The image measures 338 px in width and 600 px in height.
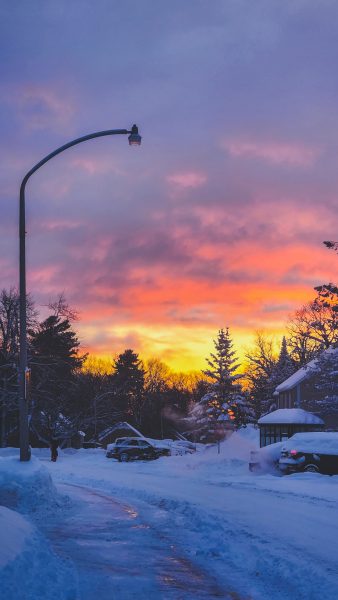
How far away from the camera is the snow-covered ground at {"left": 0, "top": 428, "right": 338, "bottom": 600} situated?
7836 mm

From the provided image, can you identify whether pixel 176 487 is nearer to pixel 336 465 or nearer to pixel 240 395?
pixel 336 465

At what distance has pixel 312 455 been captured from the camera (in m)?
25.1

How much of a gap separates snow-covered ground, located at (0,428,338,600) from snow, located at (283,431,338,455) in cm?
429

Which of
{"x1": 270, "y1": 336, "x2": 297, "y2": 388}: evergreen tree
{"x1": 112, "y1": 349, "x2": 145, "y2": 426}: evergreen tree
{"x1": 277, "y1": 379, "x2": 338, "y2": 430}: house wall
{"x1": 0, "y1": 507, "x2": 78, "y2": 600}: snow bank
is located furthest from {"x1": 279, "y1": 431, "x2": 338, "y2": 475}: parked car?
Result: {"x1": 112, "y1": 349, "x2": 145, "y2": 426}: evergreen tree

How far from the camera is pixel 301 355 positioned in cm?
7506

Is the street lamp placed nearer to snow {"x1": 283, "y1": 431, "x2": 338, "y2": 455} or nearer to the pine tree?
snow {"x1": 283, "y1": 431, "x2": 338, "y2": 455}

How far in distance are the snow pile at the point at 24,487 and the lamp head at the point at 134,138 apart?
7.77 m

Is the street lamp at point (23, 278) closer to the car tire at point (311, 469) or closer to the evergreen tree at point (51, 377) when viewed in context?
the car tire at point (311, 469)

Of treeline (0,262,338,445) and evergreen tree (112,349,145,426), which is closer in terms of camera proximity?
treeline (0,262,338,445)

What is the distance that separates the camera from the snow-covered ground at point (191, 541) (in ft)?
25.7

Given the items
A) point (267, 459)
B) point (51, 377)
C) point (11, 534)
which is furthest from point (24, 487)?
point (51, 377)

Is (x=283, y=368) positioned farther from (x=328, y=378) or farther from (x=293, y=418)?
(x=293, y=418)

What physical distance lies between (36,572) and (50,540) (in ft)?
12.4

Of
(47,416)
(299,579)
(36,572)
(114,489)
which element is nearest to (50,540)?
(36,572)
